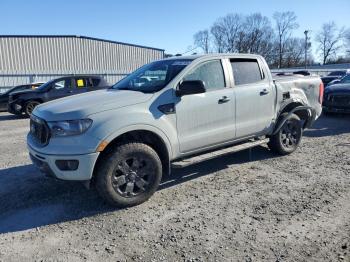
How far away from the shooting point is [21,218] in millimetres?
3922

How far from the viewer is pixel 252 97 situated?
17.3 feet

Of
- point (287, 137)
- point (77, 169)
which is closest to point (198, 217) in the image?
point (77, 169)

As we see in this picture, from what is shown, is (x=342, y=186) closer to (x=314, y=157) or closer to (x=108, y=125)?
(x=314, y=157)

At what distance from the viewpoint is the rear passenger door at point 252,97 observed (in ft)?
16.9

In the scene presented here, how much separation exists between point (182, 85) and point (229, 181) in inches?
Answer: 67.2

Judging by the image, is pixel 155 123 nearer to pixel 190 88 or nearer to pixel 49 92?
pixel 190 88

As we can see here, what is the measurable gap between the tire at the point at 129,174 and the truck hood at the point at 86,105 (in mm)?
529

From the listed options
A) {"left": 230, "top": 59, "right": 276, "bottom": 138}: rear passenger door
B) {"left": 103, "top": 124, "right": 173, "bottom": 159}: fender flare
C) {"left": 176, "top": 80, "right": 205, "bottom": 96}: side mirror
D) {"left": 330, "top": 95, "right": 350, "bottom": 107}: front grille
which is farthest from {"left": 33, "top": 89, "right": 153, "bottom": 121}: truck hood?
{"left": 330, "top": 95, "right": 350, "bottom": 107}: front grille

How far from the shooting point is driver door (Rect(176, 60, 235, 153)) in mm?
4457

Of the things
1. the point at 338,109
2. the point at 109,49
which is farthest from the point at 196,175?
the point at 109,49

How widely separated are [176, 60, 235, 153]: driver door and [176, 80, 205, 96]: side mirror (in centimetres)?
10

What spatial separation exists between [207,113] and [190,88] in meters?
0.55

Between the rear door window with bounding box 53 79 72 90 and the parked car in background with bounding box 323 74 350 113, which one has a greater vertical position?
the rear door window with bounding box 53 79 72 90

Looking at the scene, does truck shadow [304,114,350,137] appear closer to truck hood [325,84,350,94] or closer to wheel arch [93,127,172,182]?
truck hood [325,84,350,94]
